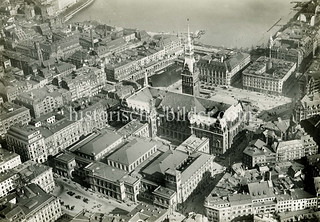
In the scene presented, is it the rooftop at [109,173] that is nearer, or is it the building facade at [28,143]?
the rooftop at [109,173]

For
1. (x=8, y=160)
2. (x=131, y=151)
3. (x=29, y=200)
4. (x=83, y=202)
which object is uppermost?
(x=131, y=151)

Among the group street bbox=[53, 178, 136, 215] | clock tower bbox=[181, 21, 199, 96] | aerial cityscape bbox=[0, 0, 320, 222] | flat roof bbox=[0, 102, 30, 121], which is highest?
clock tower bbox=[181, 21, 199, 96]

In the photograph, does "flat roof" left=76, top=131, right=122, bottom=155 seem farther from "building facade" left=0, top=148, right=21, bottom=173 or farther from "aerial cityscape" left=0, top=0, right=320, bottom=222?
"building facade" left=0, top=148, right=21, bottom=173

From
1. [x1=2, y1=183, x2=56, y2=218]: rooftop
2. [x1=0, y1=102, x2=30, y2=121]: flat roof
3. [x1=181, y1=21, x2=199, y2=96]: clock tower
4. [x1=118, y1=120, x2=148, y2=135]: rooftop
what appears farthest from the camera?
[x1=181, y1=21, x2=199, y2=96]: clock tower

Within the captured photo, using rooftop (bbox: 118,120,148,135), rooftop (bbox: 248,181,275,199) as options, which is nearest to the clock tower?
rooftop (bbox: 118,120,148,135)

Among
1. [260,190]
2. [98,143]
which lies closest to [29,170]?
[98,143]

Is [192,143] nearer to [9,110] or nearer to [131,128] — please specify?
[131,128]

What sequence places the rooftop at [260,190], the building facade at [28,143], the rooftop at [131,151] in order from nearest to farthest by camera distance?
the rooftop at [260,190], the rooftop at [131,151], the building facade at [28,143]

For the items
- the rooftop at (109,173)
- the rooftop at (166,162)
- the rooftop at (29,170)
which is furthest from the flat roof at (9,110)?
the rooftop at (166,162)

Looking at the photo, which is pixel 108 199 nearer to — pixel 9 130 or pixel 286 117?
pixel 9 130

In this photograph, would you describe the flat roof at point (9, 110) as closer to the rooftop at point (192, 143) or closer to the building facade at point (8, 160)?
the building facade at point (8, 160)

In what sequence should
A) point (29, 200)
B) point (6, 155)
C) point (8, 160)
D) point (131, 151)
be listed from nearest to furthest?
point (29, 200)
point (131, 151)
point (8, 160)
point (6, 155)

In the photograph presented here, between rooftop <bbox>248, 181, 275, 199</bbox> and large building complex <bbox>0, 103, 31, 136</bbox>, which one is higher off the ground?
large building complex <bbox>0, 103, 31, 136</bbox>

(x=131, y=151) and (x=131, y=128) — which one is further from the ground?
A: (x=131, y=151)
